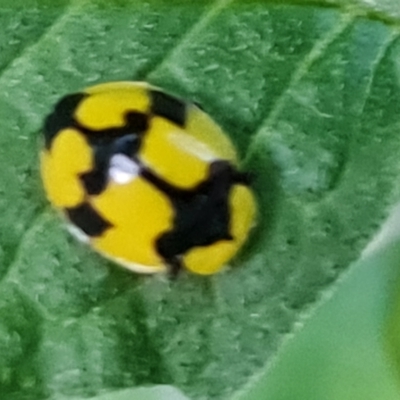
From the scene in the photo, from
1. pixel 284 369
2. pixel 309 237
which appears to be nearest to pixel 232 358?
pixel 309 237

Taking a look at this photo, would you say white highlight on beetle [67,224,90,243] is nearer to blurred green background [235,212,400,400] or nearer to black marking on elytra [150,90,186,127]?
black marking on elytra [150,90,186,127]

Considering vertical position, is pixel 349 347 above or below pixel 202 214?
below

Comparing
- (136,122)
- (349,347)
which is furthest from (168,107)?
(349,347)

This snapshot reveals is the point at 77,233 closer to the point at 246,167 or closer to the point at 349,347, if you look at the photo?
the point at 246,167

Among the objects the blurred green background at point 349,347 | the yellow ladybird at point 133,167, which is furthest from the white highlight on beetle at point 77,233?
the blurred green background at point 349,347

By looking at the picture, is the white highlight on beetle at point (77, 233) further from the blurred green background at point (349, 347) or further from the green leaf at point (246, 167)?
the blurred green background at point (349, 347)

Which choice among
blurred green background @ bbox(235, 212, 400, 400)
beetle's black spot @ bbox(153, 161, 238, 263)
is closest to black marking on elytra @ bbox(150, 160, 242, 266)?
beetle's black spot @ bbox(153, 161, 238, 263)

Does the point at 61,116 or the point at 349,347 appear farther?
the point at 349,347
